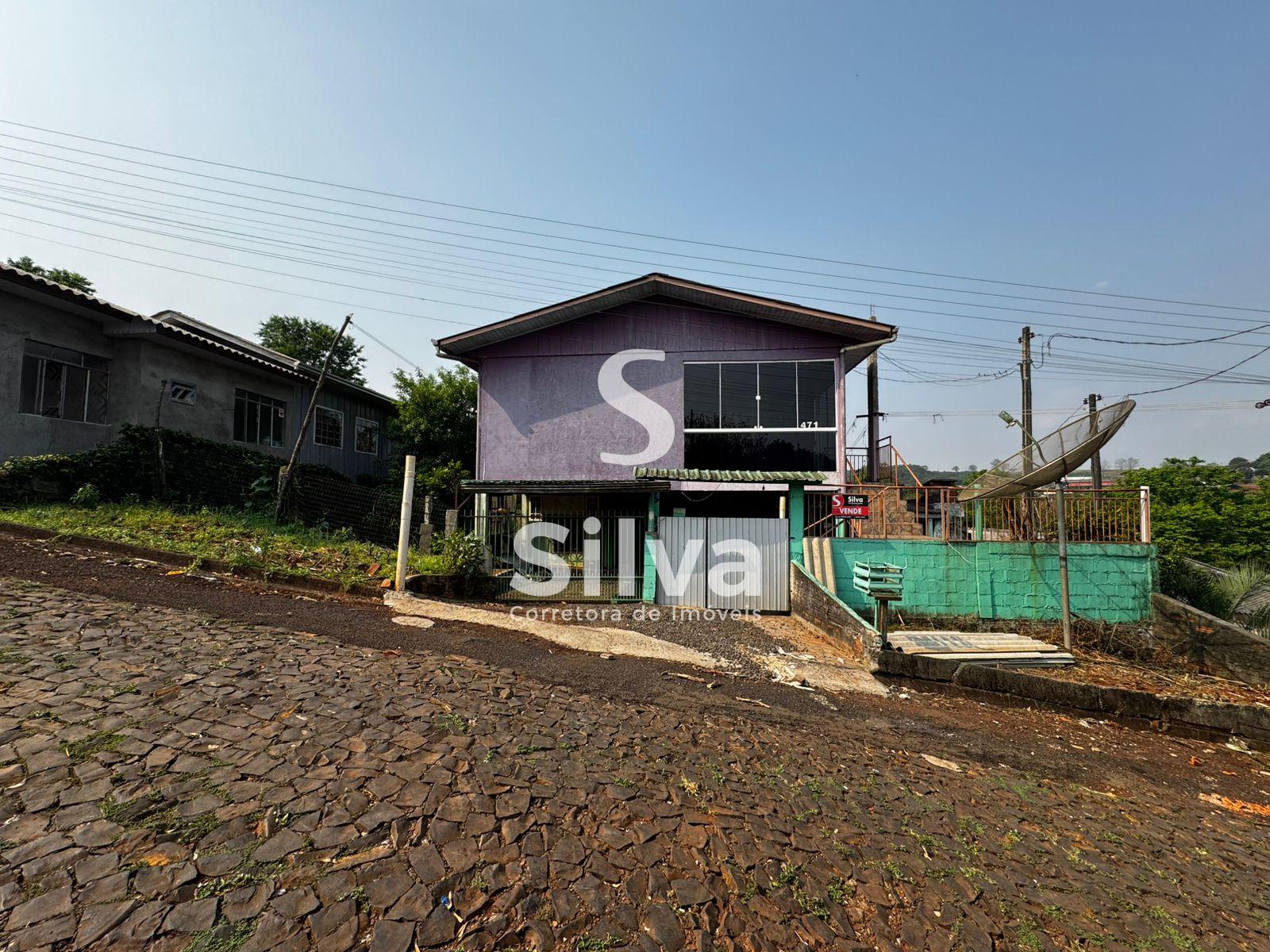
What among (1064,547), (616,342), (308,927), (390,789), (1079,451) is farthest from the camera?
(616,342)

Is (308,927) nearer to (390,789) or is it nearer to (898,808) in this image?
(390,789)

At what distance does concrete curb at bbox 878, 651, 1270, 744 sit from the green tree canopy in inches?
306

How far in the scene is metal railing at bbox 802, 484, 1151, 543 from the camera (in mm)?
8938

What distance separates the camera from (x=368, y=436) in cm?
1866

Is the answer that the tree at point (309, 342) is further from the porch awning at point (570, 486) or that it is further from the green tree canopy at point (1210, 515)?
the green tree canopy at point (1210, 515)

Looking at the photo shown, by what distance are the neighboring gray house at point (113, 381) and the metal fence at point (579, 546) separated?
8.27 metres

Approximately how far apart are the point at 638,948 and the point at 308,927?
134 cm

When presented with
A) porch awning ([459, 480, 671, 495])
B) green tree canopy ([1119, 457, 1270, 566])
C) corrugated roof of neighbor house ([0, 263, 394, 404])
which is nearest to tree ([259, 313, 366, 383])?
corrugated roof of neighbor house ([0, 263, 394, 404])

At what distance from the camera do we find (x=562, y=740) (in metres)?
3.79

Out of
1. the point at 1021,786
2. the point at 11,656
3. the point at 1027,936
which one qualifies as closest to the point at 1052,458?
the point at 1021,786

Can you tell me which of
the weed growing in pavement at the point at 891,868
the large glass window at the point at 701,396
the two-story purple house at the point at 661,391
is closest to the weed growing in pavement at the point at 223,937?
the weed growing in pavement at the point at 891,868

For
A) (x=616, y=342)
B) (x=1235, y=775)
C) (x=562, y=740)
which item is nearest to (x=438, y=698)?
(x=562, y=740)

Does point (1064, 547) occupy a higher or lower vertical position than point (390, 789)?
higher

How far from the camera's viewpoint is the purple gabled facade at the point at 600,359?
40.0ft
